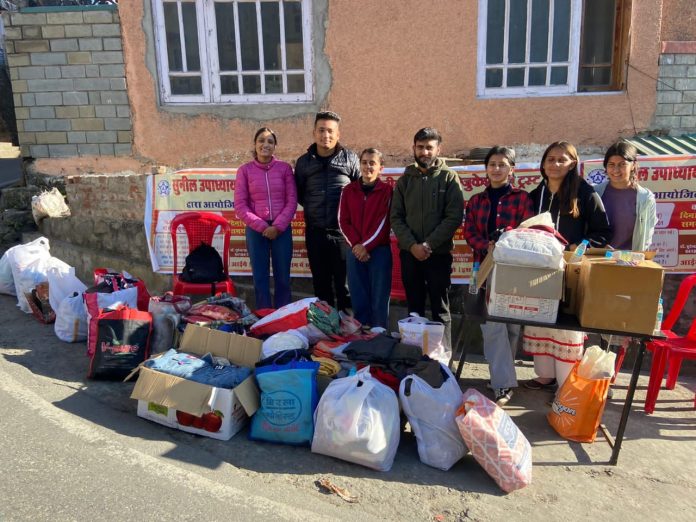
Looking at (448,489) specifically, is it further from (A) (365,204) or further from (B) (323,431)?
(A) (365,204)

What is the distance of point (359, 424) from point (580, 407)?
1527 mm

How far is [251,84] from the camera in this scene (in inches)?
306

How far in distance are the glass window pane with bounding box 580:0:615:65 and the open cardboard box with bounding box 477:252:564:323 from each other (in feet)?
20.1

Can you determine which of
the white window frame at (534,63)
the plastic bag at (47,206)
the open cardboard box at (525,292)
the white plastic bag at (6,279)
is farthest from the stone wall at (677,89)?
the white plastic bag at (6,279)

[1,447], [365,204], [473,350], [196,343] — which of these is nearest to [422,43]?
[365,204]

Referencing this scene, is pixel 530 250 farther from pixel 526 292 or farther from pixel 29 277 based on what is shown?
pixel 29 277

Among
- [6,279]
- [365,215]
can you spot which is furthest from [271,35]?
[6,279]

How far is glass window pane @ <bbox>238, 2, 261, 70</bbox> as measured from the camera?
298 inches

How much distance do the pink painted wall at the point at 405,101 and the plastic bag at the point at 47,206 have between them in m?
1.36

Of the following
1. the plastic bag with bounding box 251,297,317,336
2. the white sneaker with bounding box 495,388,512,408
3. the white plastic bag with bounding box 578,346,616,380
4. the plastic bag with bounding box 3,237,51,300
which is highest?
the plastic bag with bounding box 3,237,51,300

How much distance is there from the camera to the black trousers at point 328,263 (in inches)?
187

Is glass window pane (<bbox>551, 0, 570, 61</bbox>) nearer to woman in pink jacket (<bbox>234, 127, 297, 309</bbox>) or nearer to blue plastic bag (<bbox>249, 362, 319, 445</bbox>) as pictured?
woman in pink jacket (<bbox>234, 127, 297, 309</bbox>)

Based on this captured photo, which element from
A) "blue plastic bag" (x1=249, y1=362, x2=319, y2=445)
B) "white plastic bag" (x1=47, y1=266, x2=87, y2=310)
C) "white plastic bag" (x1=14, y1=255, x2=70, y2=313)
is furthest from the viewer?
"white plastic bag" (x1=14, y1=255, x2=70, y2=313)

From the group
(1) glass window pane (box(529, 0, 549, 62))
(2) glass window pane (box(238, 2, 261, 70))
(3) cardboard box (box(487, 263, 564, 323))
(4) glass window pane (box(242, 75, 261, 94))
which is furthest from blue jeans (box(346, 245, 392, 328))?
(1) glass window pane (box(529, 0, 549, 62))
